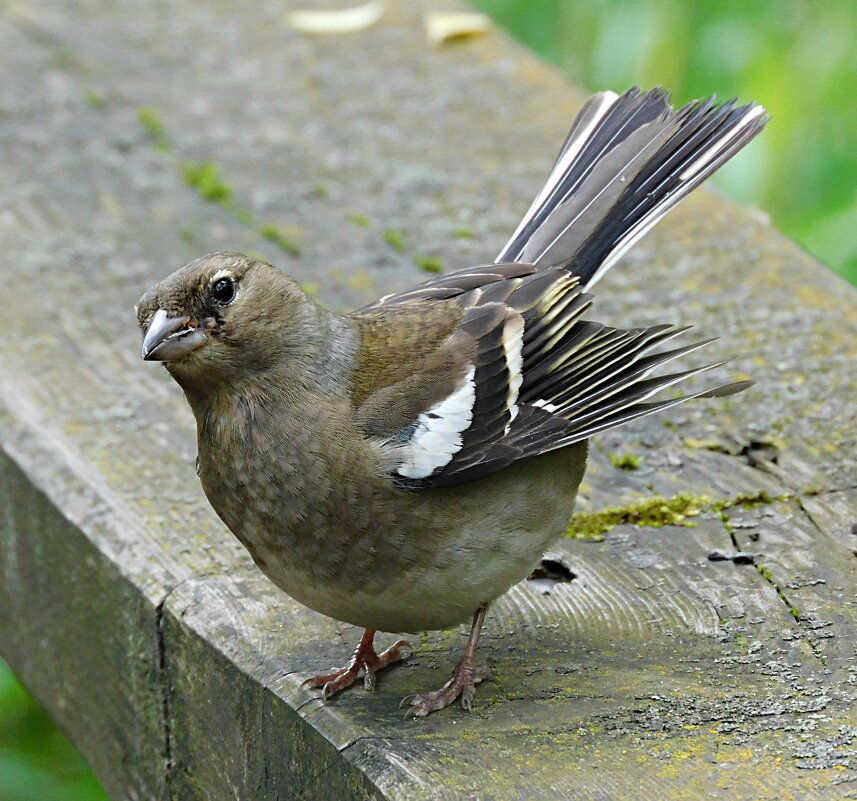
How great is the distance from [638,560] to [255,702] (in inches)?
34.1

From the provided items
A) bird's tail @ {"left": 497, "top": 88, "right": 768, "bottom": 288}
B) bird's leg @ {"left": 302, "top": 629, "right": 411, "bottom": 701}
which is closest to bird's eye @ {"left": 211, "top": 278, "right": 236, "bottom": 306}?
bird's leg @ {"left": 302, "top": 629, "right": 411, "bottom": 701}

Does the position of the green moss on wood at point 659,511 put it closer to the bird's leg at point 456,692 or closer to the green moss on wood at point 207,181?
the bird's leg at point 456,692

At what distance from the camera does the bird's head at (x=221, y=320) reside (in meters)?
2.69

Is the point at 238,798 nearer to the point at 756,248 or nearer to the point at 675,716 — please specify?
the point at 675,716

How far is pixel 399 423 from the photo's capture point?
9.04 feet

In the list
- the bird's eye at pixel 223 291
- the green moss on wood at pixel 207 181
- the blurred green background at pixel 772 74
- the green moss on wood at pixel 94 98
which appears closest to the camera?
the bird's eye at pixel 223 291

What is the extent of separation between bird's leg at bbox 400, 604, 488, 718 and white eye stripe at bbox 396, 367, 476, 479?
36cm

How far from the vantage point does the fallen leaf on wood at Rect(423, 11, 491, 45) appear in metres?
5.21

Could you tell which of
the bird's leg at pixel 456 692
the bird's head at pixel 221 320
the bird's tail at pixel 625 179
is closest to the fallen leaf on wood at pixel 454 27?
the bird's tail at pixel 625 179

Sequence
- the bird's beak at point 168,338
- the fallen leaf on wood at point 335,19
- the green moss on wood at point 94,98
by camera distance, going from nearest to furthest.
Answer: the bird's beak at point 168,338 < the green moss on wood at point 94,98 < the fallen leaf on wood at point 335,19

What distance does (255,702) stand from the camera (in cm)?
252

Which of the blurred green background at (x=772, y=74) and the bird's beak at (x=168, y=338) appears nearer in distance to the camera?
the bird's beak at (x=168, y=338)

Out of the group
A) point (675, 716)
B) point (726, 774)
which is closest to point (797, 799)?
point (726, 774)

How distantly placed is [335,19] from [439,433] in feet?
Answer: 10.1
